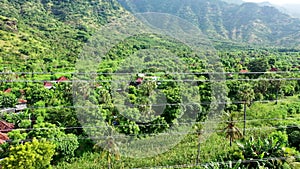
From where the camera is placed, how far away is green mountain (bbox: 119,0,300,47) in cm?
7356

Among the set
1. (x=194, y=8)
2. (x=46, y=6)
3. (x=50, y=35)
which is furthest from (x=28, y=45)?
(x=194, y=8)

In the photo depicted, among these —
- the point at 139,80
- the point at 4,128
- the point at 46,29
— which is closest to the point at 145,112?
the point at 139,80

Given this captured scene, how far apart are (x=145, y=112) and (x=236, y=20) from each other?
82735mm

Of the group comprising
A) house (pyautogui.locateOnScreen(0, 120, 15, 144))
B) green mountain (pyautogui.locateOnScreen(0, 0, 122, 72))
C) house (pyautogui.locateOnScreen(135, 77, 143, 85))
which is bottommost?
house (pyautogui.locateOnScreen(0, 120, 15, 144))

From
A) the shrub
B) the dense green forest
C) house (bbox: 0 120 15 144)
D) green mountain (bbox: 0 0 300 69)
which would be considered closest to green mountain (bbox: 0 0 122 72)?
green mountain (bbox: 0 0 300 69)

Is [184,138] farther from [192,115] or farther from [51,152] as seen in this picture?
[51,152]

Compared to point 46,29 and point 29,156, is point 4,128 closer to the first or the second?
point 29,156

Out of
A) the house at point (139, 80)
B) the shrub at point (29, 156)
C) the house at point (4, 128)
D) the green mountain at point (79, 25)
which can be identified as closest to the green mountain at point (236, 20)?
the green mountain at point (79, 25)

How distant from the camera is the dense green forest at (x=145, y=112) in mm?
10519

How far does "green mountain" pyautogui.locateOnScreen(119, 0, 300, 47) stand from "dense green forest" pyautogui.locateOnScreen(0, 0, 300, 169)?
134 ft

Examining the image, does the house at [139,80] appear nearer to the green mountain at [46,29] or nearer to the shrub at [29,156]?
the shrub at [29,156]

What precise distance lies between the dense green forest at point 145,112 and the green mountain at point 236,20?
4087 cm

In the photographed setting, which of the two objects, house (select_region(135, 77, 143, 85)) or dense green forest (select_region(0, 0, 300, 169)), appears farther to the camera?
dense green forest (select_region(0, 0, 300, 169))

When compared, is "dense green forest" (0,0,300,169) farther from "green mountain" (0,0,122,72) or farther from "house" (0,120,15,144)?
"green mountain" (0,0,122,72)
